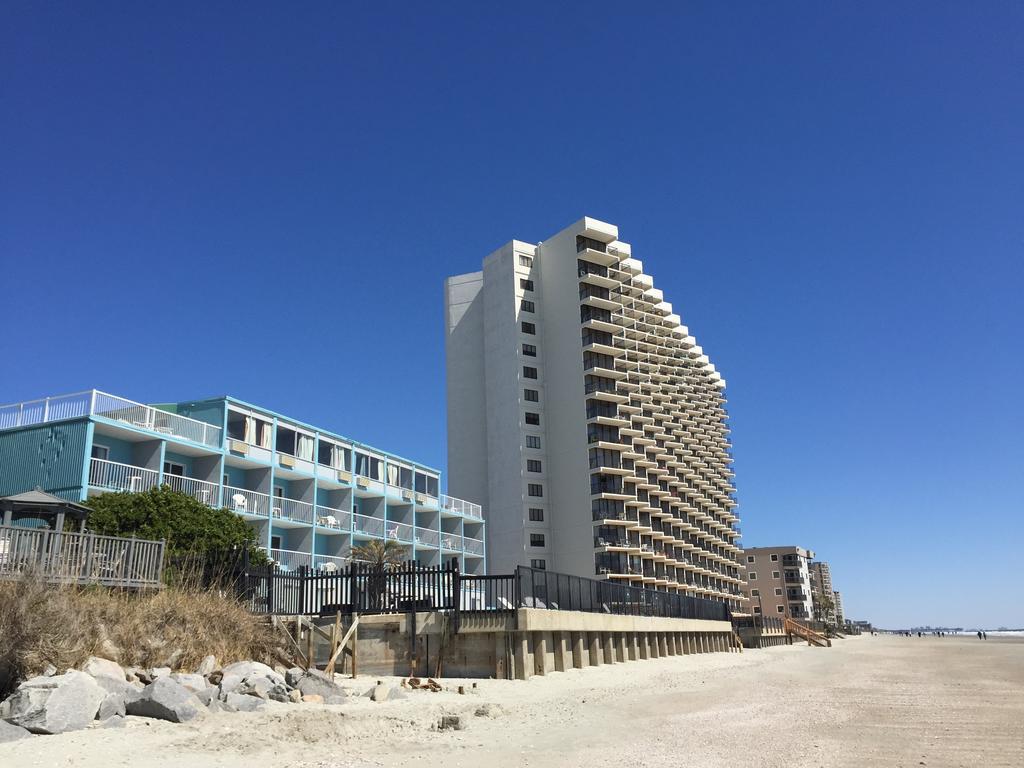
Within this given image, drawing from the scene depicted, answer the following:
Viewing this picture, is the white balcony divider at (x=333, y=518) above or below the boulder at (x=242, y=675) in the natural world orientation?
above

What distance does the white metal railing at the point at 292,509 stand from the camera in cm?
4356

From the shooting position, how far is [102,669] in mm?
13062

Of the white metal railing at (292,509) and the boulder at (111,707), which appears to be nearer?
the boulder at (111,707)

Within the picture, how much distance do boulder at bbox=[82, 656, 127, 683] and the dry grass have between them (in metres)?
0.28

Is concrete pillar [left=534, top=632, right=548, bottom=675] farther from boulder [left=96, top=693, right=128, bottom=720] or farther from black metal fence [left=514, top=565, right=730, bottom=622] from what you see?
boulder [left=96, top=693, right=128, bottom=720]

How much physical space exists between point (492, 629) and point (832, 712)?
8107mm

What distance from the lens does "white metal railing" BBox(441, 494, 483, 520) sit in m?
60.5

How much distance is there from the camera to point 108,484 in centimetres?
3209

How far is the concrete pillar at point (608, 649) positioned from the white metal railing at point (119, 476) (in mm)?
17468

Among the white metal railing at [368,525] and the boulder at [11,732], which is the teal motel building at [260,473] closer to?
the white metal railing at [368,525]

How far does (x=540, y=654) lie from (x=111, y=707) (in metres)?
12.2

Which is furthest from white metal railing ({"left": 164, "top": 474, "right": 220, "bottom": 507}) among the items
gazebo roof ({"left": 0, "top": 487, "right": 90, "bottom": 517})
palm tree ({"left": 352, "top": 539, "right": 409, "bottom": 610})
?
gazebo roof ({"left": 0, "top": 487, "right": 90, "bottom": 517})

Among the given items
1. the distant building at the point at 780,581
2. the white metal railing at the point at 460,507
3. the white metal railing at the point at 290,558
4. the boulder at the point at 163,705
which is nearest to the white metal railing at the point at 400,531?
the white metal railing at the point at 460,507

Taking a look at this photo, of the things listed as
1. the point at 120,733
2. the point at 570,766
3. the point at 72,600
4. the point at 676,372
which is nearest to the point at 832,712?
the point at 570,766
